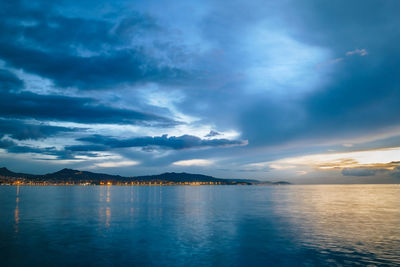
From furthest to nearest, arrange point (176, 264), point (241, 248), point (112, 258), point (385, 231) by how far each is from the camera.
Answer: point (385, 231) → point (241, 248) → point (112, 258) → point (176, 264)

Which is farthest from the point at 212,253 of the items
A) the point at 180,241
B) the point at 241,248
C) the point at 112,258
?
the point at 112,258

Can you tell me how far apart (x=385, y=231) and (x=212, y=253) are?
84.6ft

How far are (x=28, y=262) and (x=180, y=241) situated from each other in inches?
576

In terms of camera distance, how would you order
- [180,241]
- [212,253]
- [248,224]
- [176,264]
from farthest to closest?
1. [248,224]
2. [180,241]
3. [212,253]
4. [176,264]

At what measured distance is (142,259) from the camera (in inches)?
973

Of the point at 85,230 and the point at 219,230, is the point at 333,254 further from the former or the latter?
the point at 85,230

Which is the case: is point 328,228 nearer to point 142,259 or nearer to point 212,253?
point 212,253

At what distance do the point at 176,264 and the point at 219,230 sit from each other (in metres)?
16.1

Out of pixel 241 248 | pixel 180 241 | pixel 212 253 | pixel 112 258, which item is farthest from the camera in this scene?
pixel 180 241

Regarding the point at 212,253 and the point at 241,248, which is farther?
the point at 241,248

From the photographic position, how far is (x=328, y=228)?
3994 centimetres

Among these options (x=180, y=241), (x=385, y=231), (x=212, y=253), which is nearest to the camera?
(x=212, y=253)

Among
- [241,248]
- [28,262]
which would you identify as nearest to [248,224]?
[241,248]

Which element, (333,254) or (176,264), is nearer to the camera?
(176,264)
